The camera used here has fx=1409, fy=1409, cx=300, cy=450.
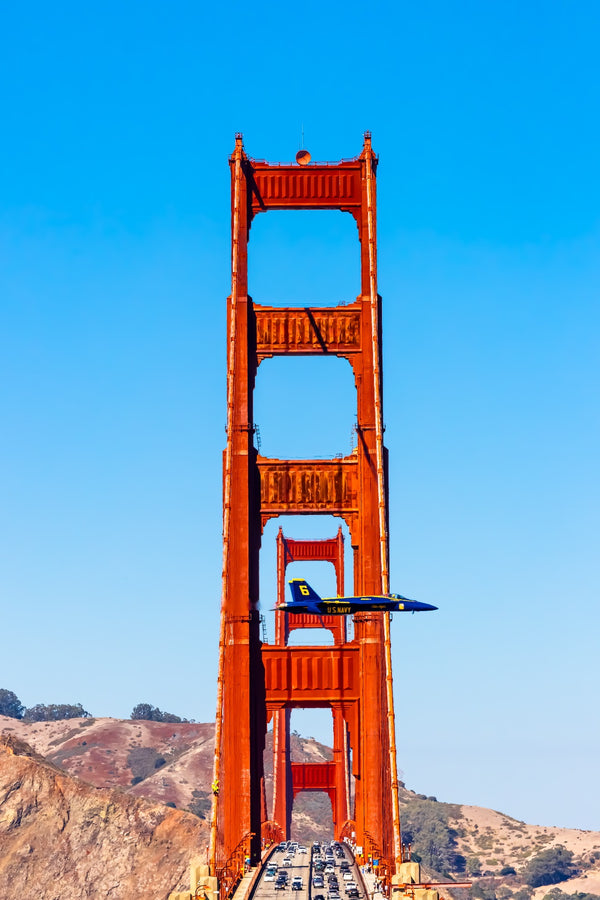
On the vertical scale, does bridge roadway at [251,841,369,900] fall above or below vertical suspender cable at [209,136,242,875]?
below

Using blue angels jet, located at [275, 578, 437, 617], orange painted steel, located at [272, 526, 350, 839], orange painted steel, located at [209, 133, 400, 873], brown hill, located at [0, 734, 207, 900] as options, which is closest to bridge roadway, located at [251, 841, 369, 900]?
orange painted steel, located at [209, 133, 400, 873]

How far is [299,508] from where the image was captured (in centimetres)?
7025

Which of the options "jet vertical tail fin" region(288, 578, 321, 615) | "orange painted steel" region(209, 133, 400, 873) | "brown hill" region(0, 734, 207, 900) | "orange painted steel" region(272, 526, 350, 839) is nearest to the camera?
"orange painted steel" region(209, 133, 400, 873)

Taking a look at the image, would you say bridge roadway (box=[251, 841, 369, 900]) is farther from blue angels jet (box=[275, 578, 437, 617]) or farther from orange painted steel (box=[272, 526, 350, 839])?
orange painted steel (box=[272, 526, 350, 839])

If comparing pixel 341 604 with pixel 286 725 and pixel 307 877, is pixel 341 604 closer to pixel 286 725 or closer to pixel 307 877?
pixel 307 877

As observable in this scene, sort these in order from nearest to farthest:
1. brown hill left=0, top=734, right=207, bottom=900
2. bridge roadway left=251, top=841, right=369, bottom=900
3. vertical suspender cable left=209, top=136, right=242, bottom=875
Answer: bridge roadway left=251, top=841, right=369, bottom=900
vertical suspender cable left=209, top=136, right=242, bottom=875
brown hill left=0, top=734, right=207, bottom=900

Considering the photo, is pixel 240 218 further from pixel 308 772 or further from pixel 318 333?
pixel 308 772

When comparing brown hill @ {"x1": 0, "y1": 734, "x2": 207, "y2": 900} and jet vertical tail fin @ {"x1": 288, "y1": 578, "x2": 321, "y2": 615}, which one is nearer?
jet vertical tail fin @ {"x1": 288, "y1": 578, "x2": 321, "y2": 615}

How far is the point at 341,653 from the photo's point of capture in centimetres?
7000

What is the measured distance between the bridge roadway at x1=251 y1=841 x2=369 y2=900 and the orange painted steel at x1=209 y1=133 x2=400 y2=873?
181 centimetres

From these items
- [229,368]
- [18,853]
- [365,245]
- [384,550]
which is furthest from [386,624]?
[18,853]

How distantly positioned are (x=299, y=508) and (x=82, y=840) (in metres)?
103

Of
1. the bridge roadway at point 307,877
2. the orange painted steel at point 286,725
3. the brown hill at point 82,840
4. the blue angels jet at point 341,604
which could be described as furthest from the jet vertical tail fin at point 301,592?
the brown hill at point 82,840

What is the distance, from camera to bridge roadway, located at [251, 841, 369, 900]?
187ft
